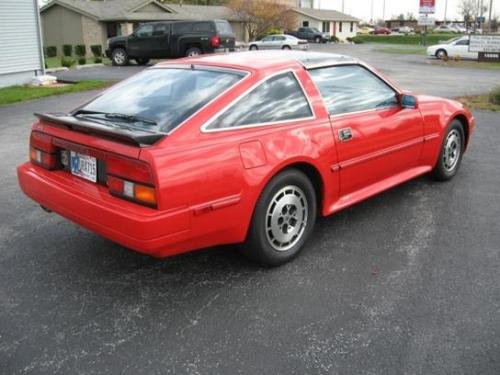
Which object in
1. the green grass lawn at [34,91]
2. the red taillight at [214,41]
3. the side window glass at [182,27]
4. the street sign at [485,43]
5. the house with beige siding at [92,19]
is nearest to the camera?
the green grass lawn at [34,91]

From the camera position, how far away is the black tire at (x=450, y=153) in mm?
5652

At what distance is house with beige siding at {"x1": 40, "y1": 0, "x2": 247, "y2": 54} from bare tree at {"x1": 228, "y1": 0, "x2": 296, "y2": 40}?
11.6m

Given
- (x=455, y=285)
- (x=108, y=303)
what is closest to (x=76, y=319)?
(x=108, y=303)

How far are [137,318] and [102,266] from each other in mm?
839

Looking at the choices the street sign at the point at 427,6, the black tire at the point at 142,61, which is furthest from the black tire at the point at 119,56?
the street sign at the point at 427,6

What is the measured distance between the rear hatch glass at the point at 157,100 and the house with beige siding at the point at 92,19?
37039 millimetres

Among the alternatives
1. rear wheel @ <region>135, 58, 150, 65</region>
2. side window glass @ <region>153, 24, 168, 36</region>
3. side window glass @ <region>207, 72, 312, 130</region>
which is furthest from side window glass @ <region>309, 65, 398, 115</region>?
rear wheel @ <region>135, 58, 150, 65</region>

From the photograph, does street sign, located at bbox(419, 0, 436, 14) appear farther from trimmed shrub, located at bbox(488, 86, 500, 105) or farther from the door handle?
the door handle

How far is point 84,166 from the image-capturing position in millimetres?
3602

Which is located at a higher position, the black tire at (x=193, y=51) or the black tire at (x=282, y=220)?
the black tire at (x=193, y=51)

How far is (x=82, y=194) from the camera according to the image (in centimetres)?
346

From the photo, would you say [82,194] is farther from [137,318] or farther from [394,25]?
[394,25]

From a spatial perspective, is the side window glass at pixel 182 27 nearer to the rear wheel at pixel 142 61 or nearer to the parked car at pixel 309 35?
the rear wheel at pixel 142 61

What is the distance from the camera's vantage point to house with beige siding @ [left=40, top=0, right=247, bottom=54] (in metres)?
39.4
